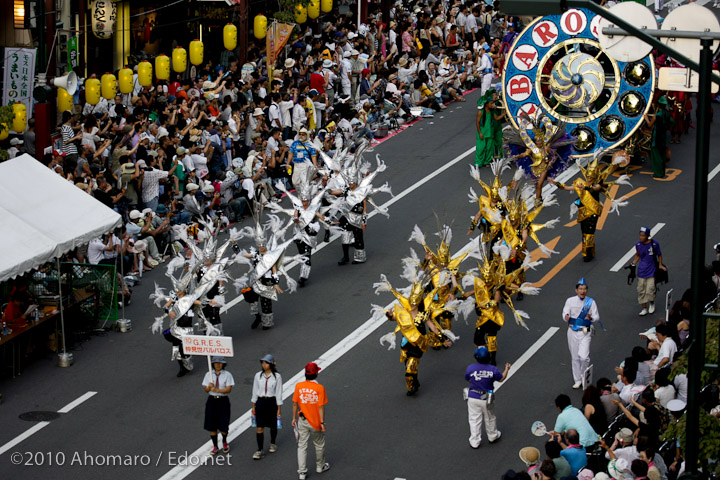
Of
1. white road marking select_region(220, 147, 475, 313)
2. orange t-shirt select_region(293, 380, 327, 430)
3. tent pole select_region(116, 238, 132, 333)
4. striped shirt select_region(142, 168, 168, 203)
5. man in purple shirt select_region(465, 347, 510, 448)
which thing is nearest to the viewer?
orange t-shirt select_region(293, 380, 327, 430)

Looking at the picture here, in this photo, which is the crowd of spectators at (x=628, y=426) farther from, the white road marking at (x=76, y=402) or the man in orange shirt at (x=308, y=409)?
the white road marking at (x=76, y=402)

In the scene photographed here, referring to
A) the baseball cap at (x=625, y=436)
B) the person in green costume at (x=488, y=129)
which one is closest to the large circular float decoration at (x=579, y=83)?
the person in green costume at (x=488, y=129)

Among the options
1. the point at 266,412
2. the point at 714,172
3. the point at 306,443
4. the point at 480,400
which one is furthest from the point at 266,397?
the point at 714,172

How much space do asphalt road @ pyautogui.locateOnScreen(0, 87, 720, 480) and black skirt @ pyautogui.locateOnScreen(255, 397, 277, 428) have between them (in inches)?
23.0

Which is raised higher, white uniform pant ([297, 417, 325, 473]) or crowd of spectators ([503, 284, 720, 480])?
crowd of spectators ([503, 284, 720, 480])

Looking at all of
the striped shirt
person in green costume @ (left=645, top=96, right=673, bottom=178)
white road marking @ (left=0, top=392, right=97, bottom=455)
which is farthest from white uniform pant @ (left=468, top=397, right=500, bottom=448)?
person in green costume @ (left=645, top=96, right=673, bottom=178)

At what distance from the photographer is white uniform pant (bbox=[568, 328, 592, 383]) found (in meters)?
17.9

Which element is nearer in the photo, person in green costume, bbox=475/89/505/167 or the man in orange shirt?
the man in orange shirt

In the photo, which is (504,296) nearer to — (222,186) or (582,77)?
(222,186)

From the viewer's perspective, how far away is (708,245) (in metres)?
24.1

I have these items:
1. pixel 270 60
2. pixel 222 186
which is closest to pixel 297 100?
pixel 270 60

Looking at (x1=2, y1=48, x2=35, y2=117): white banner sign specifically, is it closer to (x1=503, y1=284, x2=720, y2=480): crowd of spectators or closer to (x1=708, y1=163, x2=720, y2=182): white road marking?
(x1=503, y1=284, x2=720, y2=480): crowd of spectators

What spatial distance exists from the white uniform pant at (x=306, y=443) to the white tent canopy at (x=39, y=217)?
5.36 meters

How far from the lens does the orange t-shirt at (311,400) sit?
15.7 m
